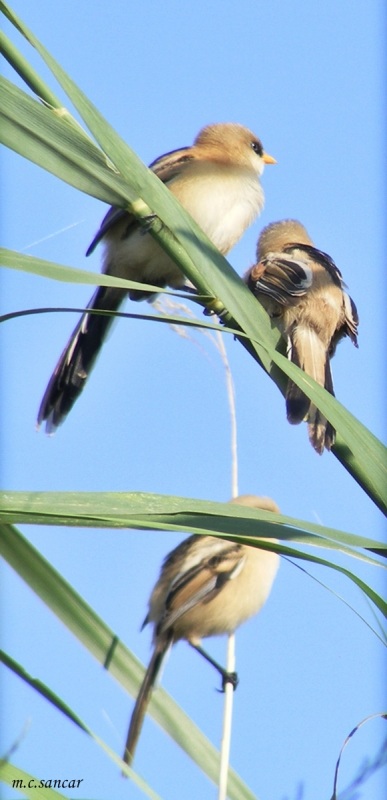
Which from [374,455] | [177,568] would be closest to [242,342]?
[374,455]

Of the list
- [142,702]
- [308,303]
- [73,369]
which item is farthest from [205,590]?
[142,702]

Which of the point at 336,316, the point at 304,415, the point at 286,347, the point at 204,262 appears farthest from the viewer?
the point at 336,316

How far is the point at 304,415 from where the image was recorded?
2998mm

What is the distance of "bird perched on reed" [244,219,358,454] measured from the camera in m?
3.50

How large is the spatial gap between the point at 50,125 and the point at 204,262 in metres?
0.44

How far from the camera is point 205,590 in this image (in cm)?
561

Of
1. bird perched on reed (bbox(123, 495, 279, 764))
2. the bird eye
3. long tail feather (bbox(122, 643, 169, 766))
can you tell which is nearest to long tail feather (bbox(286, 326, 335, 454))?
long tail feather (bbox(122, 643, 169, 766))

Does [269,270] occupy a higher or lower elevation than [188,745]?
higher

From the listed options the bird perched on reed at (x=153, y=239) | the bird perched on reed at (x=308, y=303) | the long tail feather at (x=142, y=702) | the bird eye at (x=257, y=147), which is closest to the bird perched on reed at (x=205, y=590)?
the long tail feather at (x=142, y=702)

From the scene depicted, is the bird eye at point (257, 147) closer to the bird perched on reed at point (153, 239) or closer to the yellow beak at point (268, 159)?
the yellow beak at point (268, 159)

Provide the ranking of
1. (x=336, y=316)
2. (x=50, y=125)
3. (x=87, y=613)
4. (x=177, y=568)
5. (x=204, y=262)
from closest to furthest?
(x=50, y=125) → (x=204, y=262) → (x=87, y=613) → (x=336, y=316) → (x=177, y=568)

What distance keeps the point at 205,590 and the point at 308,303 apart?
2446 mm

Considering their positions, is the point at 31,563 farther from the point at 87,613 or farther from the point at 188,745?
the point at 188,745

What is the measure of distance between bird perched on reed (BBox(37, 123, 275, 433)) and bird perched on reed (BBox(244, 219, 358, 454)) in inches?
16.5
